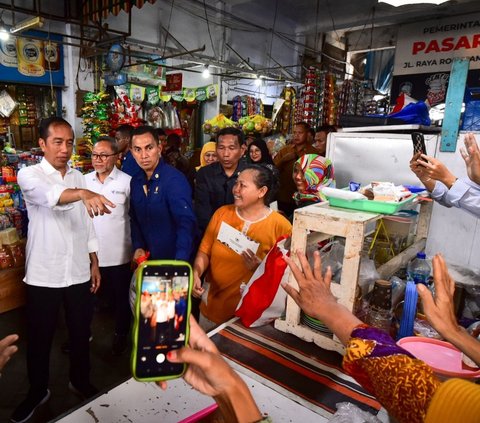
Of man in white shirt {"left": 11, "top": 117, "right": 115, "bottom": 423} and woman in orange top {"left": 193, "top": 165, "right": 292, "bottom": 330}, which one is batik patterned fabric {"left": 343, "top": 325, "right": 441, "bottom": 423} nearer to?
woman in orange top {"left": 193, "top": 165, "right": 292, "bottom": 330}

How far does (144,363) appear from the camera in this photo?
2.75ft

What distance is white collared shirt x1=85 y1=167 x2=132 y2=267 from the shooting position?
2850mm

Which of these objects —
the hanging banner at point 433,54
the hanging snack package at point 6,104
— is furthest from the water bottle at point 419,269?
the hanging snack package at point 6,104

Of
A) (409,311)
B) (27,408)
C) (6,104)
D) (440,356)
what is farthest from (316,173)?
(6,104)

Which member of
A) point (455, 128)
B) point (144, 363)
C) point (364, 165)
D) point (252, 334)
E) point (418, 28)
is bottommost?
point (252, 334)

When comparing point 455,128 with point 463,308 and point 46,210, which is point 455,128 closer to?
point 463,308

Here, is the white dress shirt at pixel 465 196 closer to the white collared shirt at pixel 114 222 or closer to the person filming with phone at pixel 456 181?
the person filming with phone at pixel 456 181

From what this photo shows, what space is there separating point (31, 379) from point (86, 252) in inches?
32.1

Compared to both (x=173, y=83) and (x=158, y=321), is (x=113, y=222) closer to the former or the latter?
(x=158, y=321)

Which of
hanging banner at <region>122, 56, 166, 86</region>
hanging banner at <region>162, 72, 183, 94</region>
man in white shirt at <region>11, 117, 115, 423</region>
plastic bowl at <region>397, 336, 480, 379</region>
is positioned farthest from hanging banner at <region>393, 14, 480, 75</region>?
man in white shirt at <region>11, 117, 115, 423</region>

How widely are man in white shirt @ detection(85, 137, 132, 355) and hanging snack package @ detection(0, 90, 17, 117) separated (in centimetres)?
467

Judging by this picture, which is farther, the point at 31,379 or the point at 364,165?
the point at 364,165

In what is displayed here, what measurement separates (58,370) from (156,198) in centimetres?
155

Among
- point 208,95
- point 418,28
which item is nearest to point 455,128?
point 418,28
